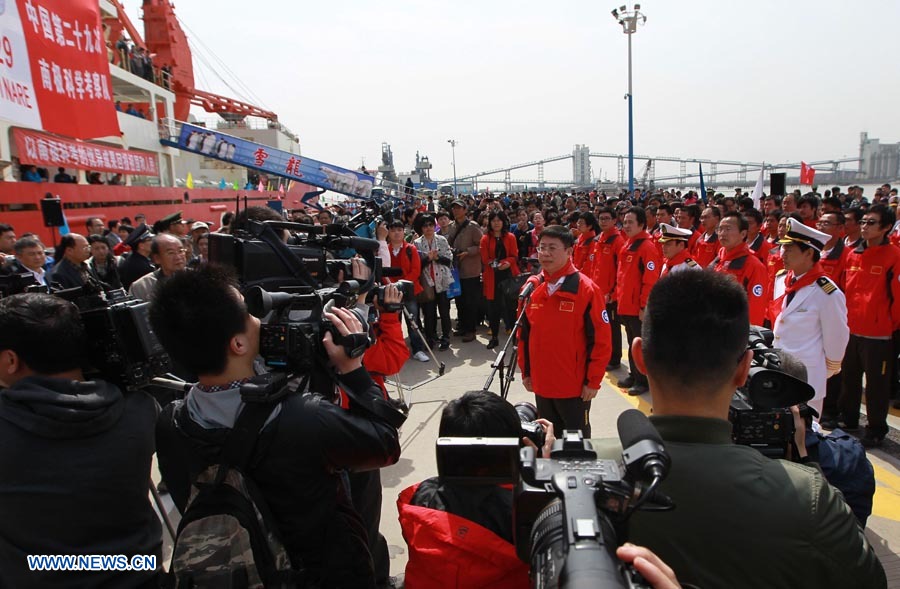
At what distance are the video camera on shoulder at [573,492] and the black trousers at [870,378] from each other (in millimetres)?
4248

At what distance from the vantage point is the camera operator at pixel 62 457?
153cm

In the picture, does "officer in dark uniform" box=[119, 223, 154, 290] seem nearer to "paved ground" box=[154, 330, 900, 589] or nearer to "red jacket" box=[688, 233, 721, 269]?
"paved ground" box=[154, 330, 900, 589]

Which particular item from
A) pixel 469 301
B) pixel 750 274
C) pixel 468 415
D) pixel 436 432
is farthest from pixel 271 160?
pixel 468 415

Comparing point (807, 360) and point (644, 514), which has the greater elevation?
point (644, 514)

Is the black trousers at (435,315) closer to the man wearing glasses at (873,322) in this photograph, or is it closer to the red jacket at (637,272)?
the red jacket at (637,272)

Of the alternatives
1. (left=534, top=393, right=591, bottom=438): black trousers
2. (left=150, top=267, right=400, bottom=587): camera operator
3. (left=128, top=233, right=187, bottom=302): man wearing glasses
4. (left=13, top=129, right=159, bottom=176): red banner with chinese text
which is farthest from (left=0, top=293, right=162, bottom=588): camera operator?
(left=13, top=129, right=159, bottom=176): red banner with chinese text

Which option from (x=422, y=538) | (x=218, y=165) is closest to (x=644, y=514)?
(x=422, y=538)

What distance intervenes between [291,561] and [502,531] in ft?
2.07

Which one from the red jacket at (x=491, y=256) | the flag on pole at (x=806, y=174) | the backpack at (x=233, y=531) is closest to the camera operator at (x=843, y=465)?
the backpack at (x=233, y=531)

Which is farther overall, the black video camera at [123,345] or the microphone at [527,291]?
the microphone at [527,291]

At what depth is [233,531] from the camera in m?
1.32

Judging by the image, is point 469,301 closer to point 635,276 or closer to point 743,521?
point 635,276

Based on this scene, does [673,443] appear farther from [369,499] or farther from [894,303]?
[894,303]

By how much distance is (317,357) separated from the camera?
Result: 1.75 m
